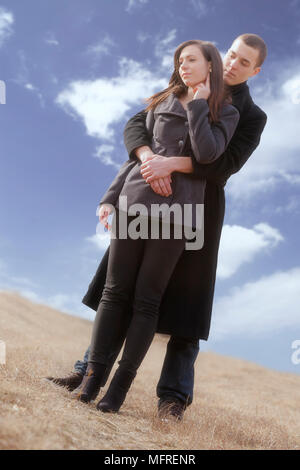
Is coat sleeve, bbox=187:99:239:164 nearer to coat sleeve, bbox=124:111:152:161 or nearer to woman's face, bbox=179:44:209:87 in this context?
woman's face, bbox=179:44:209:87

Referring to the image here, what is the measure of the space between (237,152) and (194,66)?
25.4 inches

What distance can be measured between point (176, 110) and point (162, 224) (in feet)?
2.48

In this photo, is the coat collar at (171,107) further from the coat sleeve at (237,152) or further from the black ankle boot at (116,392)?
the black ankle boot at (116,392)

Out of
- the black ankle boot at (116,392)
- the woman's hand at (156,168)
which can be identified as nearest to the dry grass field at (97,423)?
the black ankle boot at (116,392)

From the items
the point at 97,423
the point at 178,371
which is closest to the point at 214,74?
the point at 178,371

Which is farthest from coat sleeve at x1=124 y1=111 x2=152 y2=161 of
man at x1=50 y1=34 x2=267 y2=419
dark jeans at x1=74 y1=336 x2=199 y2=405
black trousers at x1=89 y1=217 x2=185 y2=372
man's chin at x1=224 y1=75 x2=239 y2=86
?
dark jeans at x1=74 y1=336 x2=199 y2=405

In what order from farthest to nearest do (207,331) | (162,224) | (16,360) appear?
(16,360) → (207,331) → (162,224)

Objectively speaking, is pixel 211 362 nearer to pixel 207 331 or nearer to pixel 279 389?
pixel 279 389

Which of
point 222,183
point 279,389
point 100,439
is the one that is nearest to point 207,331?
point 222,183

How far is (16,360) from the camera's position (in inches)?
177

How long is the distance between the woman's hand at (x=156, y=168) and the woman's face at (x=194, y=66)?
1.78 ft

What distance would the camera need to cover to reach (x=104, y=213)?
3324mm

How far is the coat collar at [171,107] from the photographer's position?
3225mm
